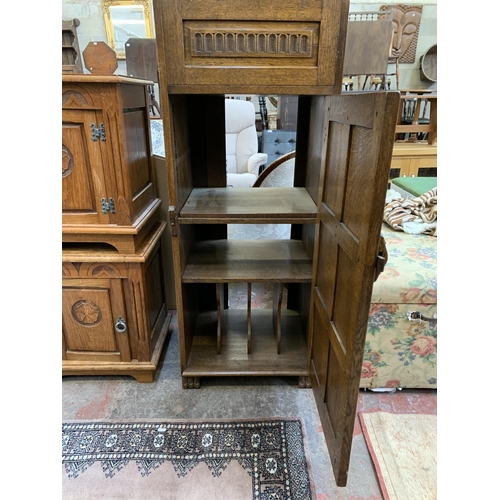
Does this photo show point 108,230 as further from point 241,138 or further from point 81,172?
point 241,138

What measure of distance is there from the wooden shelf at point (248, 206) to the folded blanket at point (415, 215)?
51 cm

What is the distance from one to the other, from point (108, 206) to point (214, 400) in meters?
0.90

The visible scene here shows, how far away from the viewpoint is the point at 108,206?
1.32 m

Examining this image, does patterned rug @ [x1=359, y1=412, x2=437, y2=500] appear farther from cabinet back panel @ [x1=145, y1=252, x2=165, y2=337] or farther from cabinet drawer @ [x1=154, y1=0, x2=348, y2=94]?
cabinet drawer @ [x1=154, y1=0, x2=348, y2=94]

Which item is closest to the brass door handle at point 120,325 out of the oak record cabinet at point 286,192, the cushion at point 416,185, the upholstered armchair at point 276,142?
the oak record cabinet at point 286,192

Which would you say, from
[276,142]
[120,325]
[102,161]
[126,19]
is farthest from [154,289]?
[126,19]

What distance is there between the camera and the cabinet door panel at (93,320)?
1.42 metres

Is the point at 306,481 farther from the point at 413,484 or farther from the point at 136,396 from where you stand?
the point at 136,396

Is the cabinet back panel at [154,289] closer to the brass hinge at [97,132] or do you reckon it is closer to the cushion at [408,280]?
the brass hinge at [97,132]

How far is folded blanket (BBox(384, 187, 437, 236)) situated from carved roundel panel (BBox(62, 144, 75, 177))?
143 centimetres

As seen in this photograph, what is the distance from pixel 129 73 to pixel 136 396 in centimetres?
176

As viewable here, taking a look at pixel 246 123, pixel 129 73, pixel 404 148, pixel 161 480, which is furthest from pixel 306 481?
pixel 246 123

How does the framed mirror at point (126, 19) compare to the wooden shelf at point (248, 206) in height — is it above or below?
above

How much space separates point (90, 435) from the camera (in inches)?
52.4
